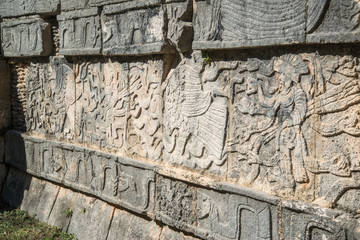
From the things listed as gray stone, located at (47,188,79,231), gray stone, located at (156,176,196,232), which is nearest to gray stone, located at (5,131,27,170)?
gray stone, located at (47,188,79,231)

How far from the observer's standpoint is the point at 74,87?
4.91m

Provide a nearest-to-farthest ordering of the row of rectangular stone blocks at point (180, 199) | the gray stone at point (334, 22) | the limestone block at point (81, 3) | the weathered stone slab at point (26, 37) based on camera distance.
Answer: the gray stone at point (334, 22) → the row of rectangular stone blocks at point (180, 199) → the limestone block at point (81, 3) → the weathered stone slab at point (26, 37)

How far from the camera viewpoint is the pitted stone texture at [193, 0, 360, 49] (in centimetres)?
253

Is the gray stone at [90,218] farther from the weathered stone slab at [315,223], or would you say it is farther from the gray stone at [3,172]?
the weathered stone slab at [315,223]

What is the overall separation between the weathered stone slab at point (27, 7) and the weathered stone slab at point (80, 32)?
18cm

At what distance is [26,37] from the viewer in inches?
213

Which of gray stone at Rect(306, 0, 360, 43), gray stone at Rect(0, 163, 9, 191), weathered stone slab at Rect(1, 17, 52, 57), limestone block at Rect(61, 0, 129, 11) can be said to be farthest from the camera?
gray stone at Rect(0, 163, 9, 191)

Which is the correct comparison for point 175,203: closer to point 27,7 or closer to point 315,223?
point 315,223

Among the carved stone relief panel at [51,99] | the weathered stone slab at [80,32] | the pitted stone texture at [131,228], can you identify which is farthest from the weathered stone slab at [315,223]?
the carved stone relief panel at [51,99]

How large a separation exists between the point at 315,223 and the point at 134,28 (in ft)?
7.19

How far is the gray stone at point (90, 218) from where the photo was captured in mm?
4480

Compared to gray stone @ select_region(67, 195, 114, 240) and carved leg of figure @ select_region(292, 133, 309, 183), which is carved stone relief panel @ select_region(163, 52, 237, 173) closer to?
carved leg of figure @ select_region(292, 133, 309, 183)

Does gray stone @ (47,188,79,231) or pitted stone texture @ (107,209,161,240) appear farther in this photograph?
gray stone @ (47,188,79,231)

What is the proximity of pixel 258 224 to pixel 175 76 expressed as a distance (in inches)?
52.3
